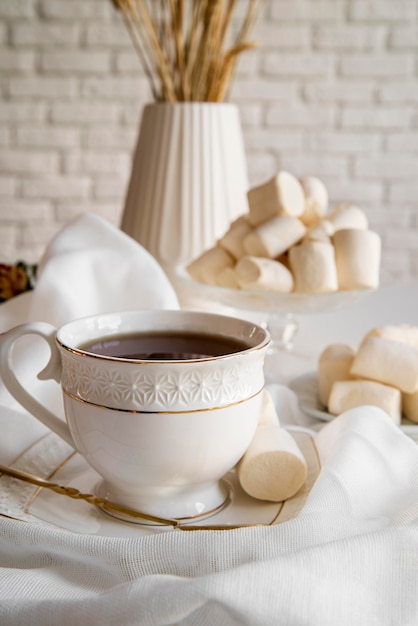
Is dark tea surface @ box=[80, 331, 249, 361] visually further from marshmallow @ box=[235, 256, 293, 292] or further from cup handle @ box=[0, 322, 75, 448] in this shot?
marshmallow @ box=[235, 256, 293, 292]

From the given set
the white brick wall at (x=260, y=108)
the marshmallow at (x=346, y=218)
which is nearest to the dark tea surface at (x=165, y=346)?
the marshmallow at (x=346, y=218)

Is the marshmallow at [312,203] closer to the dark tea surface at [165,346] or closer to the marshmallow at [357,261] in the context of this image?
the marshmallow at [357,261]

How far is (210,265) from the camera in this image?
902 millimetres

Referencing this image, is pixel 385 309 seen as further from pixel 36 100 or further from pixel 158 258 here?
pixel 36 100

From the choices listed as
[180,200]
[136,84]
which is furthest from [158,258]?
[136,84]

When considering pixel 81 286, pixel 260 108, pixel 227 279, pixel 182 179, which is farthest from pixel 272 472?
pixel 260 108

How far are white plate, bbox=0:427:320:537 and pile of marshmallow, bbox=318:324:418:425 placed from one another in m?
0.08

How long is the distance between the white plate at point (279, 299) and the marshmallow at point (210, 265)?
2 cm

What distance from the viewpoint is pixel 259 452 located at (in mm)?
506

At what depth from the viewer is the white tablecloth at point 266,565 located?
14.3 inches

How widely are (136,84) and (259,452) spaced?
245 centimetres

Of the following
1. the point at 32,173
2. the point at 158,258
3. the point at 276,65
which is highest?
the point at 276,65

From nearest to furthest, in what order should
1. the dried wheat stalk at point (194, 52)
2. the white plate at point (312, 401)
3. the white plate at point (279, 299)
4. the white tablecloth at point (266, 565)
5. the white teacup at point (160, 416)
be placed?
1. the white tablecloth at point (266, 565)
2. the white teacup at point (160, 416)
3. the white plate at point (312, 401)
4. the white plate at point (279, 299)
5. the dried wheat stalk at point (194, 52)

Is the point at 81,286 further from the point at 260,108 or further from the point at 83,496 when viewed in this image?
the point at 260,108
